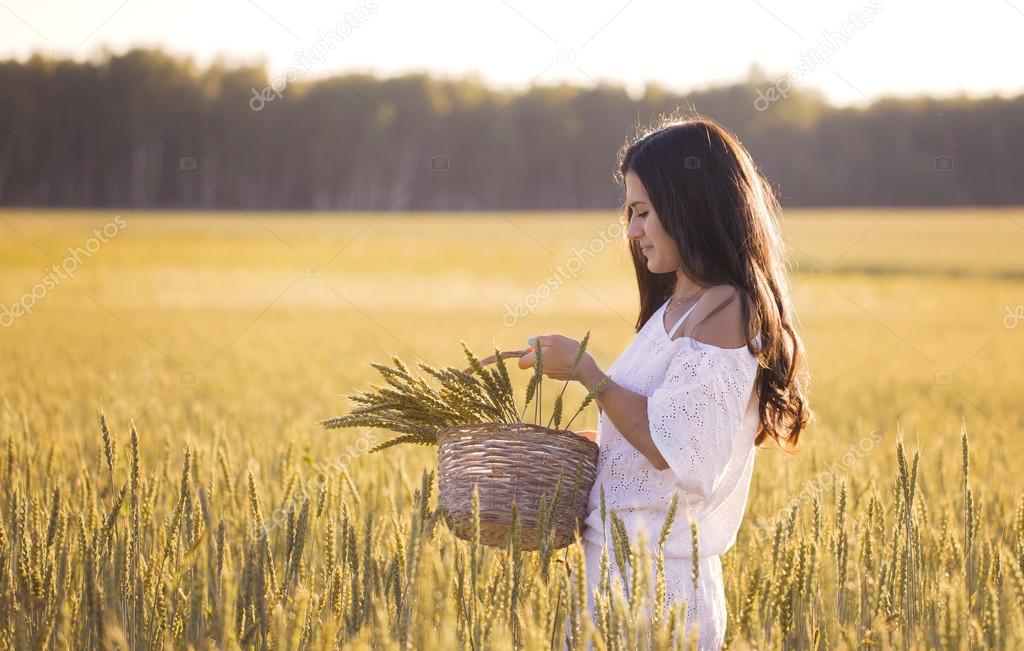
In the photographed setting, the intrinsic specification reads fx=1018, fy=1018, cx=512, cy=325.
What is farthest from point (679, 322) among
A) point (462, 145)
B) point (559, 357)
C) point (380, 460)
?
point (462, 145)

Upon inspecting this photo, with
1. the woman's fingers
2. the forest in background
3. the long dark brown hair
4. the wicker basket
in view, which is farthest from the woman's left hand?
the forest in background

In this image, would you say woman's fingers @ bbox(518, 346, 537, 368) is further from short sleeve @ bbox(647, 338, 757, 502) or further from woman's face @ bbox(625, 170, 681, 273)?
woman's face @ bbox(625, 170, 681, 273)

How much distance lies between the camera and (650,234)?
2.26 meters

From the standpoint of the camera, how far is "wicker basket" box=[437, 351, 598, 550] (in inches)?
77.9

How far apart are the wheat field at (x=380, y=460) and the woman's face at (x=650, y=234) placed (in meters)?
0.40

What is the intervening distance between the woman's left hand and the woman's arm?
13 millimetres

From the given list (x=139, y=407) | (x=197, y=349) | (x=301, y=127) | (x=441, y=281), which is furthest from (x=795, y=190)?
(x=139, y=407)

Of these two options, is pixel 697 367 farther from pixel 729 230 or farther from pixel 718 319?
pixel 729 230

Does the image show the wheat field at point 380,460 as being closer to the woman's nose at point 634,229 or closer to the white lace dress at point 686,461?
the white lace dress at point 686,461

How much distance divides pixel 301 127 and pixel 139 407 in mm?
52468

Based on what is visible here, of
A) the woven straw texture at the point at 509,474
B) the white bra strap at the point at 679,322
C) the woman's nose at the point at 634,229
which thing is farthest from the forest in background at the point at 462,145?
the woven straw texture at the point at 509,474

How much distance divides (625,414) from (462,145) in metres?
48.8

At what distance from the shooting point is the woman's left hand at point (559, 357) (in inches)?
80.7

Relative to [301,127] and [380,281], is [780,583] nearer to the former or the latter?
[380,281]
